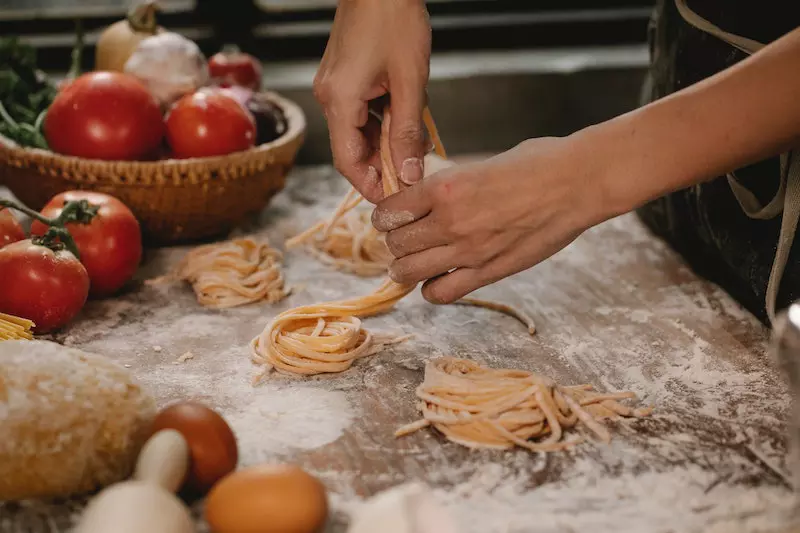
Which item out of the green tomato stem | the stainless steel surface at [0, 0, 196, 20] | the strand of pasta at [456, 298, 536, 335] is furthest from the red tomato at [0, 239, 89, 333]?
the stainless steel surface at [0, 0, 196, 20]

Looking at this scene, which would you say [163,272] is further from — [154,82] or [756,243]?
[756,243]

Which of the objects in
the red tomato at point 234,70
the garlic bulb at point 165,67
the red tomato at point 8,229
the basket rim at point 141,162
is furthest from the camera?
the red tomato at point 234,70

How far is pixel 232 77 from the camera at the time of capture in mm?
2637

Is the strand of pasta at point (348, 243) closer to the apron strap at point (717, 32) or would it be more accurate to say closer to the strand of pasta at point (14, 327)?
the strand of pasta at point (14, 327)

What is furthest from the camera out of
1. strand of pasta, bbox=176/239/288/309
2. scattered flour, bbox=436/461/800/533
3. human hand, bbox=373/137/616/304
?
strand of pasta, bbox=176/239/288/309

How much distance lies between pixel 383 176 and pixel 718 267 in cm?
89

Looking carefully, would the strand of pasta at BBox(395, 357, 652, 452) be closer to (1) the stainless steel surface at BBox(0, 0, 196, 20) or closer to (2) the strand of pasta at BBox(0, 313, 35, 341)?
(2) the strand of pasta at BBox(0, 313, 35, 341)

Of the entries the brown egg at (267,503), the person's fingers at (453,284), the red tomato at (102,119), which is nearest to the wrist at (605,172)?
the person's fingers at (453,284)

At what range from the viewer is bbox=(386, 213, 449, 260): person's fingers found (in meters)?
1.55

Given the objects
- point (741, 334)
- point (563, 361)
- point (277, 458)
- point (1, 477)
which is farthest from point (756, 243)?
point (1, 477)

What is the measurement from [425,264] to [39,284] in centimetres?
78

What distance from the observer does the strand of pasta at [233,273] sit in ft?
6.48

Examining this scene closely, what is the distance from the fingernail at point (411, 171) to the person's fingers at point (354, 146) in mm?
110

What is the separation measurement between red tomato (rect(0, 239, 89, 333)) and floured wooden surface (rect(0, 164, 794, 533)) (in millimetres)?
72
